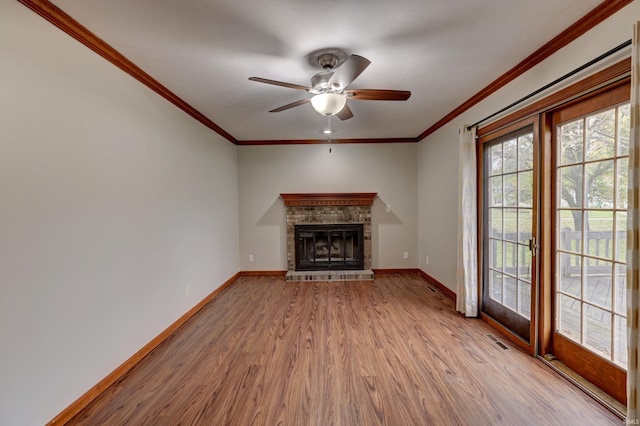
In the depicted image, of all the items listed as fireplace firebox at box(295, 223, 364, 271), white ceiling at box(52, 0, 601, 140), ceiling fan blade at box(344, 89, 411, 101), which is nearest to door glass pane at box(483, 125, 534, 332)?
white ceiling at box(52, 0, 601, 140)

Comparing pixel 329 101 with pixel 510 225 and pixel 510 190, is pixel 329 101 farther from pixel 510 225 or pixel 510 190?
pixel 510 225

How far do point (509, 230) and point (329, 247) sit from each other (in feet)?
9.40

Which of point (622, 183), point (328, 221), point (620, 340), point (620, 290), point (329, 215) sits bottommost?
point (620, 340)

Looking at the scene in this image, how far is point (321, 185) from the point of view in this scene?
4965mm

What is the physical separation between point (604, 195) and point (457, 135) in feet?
6.27

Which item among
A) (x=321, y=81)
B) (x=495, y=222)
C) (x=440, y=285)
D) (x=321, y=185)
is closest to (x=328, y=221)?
(x=321, y=185)

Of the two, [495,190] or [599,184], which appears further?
[495,190]

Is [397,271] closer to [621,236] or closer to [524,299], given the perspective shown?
[524,299]

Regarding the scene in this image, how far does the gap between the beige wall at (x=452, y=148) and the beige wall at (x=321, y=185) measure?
307 millimetres

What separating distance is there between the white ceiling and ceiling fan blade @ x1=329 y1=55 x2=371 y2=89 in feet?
0.83

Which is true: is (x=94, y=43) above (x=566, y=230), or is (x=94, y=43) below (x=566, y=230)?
above

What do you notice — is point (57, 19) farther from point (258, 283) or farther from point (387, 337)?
point (258, 283)

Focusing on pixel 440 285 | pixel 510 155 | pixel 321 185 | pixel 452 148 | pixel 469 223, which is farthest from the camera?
pixel 321 185

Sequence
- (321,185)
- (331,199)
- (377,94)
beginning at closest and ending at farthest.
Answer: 1. (377,94)
2. (331,199)
3. (321,185)
